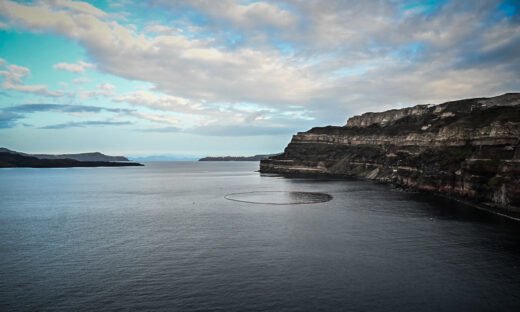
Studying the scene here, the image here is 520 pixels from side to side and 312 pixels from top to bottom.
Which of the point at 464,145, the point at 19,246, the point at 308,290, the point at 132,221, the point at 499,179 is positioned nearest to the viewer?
the point at 308,290

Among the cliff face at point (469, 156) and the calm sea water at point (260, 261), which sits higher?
the cliff face at point (469, 156)

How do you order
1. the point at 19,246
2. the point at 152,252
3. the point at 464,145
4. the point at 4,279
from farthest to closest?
the point at 464,145
the point at 19,246
the point at 152,252
the point at 4,279

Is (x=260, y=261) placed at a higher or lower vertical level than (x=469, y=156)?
lower

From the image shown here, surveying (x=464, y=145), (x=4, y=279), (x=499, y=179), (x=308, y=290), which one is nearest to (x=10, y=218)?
(x=4, y=279)

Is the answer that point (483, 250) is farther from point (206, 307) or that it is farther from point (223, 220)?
point (223, 220)

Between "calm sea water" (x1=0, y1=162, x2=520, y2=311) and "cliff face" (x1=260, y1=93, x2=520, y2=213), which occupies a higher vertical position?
"cliff face" (x1=260, y1=93, x2=520, y2=213)

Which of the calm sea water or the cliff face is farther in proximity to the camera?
the cliff face

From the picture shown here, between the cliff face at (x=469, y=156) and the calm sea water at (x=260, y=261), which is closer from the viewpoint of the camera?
the calm sea water at (x=260, y=261)

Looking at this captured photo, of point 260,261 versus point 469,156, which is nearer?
point 260,261
